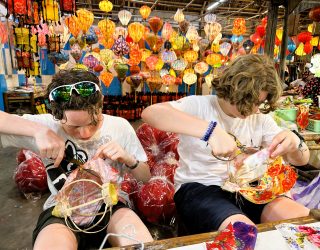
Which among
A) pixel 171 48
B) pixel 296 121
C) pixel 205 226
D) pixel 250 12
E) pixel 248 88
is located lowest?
pixel 205 226

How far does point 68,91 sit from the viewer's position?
1331mm

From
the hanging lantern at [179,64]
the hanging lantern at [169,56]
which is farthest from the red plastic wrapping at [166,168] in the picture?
the hanging lantern at [169,56]

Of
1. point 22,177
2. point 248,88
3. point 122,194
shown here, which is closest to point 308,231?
point 248,88

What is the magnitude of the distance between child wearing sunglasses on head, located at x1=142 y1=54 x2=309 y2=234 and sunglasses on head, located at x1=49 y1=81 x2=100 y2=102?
1.19 feet

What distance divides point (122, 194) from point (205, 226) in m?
0.55

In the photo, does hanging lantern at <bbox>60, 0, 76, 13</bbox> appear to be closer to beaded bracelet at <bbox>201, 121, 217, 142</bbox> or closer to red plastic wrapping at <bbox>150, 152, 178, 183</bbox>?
red plastic wrapping at <bbox>150, 152, 178, 183</bbox>

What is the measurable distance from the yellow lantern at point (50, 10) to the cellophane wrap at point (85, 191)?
9.87 ft

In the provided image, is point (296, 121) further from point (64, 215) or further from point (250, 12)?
point (250, 12)

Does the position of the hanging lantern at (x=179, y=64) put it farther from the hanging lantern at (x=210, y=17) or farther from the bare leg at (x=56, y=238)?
the bare leg at (x=56, y=238)

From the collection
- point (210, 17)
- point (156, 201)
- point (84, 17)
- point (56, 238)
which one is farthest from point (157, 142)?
point (210, 17)

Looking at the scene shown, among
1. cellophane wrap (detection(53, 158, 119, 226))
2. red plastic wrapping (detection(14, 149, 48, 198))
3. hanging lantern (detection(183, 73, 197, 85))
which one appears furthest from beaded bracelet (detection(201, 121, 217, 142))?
hanging lantern (detection(183, 73, 197, 85))

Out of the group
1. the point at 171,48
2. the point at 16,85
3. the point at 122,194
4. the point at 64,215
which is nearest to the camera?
the point at 64,215

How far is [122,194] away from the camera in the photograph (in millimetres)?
1568

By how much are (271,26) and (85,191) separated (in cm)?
401
